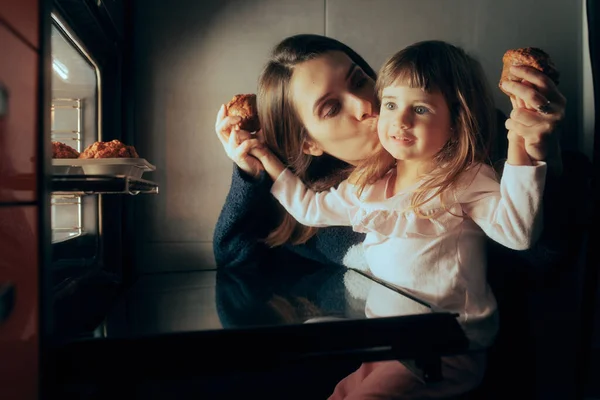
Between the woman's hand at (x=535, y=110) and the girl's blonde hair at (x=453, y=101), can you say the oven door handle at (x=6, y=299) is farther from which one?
the woman's hand at (x=535, y=110)

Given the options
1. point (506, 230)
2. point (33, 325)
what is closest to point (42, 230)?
point (33, 325)

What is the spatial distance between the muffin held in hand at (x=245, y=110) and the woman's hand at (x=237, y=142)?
1 centimetres

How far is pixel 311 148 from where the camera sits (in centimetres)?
104

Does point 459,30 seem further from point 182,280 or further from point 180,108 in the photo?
point 182,280

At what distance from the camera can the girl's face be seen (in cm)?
89

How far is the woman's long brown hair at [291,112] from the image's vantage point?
1028 mm

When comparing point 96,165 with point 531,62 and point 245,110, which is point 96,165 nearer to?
point 245,110

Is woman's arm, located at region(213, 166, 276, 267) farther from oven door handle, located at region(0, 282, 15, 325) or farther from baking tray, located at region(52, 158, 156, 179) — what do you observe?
oven door handle, located at region(0, 282, 15, 325)

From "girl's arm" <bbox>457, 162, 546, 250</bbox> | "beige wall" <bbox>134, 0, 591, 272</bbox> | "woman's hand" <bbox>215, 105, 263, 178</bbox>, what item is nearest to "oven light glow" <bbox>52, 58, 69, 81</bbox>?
"beige wall" <bbox>134, 0, 591, 272</bbox>

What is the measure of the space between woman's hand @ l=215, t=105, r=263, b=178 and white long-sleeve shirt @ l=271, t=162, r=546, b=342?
A: 0.79 ft

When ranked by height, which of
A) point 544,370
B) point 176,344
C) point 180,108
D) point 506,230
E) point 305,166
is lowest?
point 544,370

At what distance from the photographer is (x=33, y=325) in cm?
56

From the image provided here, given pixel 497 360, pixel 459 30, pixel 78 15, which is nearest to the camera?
pixel 78 15

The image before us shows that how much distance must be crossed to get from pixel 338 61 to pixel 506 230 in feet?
1.51
